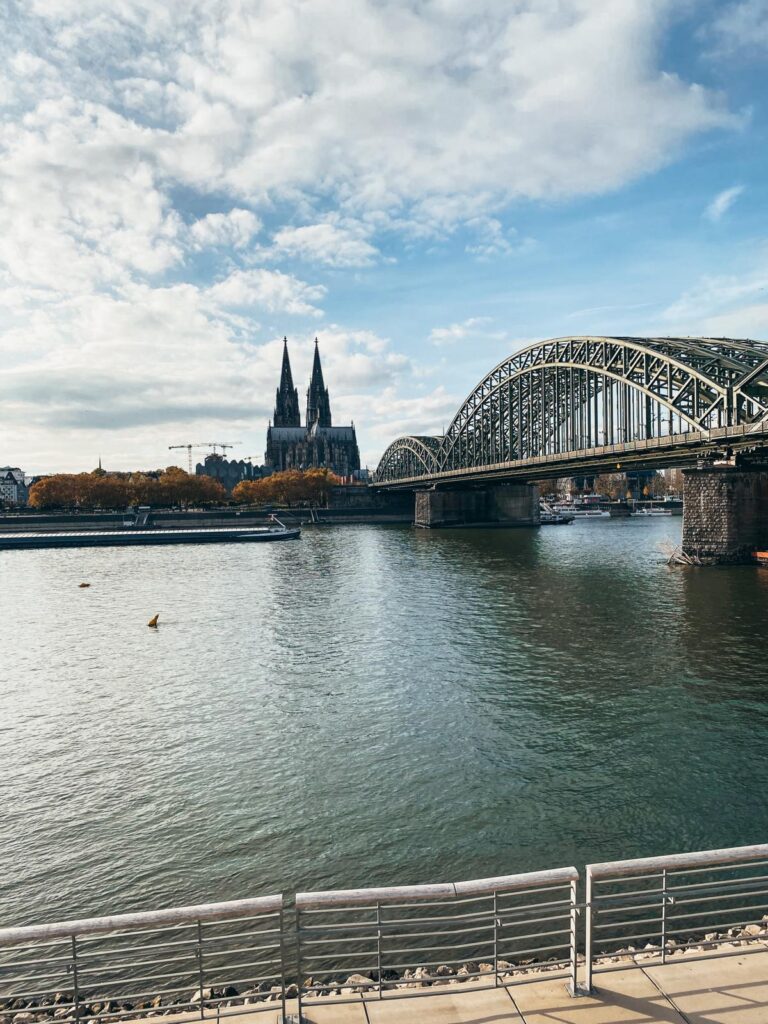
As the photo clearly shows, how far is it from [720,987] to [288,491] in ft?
534

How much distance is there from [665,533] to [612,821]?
347ft

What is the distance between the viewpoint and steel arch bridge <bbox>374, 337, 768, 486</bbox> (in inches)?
2420

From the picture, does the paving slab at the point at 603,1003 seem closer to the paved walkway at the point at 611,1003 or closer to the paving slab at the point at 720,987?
the paved walkway at the point at 611,1003

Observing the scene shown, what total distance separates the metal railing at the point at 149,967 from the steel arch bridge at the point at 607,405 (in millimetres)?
54348

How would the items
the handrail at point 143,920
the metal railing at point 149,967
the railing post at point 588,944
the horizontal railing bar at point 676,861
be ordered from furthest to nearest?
1. the railing post at point 588,944
2. the horizontal railing bar at point 676,861
3. the metal railing at point 149,967
4. the handrail at point 143,920

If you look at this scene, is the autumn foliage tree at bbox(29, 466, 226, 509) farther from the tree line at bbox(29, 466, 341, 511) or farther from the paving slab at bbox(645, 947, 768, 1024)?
the paving slab at bbox(645, 947, 768, 1024)

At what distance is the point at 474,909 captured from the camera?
12812mm

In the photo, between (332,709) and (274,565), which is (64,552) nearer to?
(274,565)

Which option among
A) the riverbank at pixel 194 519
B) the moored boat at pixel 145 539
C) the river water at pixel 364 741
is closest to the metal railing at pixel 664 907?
the river water at pixel 364 741

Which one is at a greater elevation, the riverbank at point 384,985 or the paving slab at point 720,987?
the paving slab at point 720,987

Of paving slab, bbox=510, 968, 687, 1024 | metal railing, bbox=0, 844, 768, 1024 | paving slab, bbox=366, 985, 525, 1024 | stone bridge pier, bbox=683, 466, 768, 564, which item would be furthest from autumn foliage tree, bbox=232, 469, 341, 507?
paving slab, bbox=510, 968, 687, 1024

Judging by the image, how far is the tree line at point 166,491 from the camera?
154 meters

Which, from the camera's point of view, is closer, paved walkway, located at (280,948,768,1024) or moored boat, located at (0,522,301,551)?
paved walkway, located at (280,948,768,1024)

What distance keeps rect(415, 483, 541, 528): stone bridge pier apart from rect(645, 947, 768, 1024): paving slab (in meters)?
126
